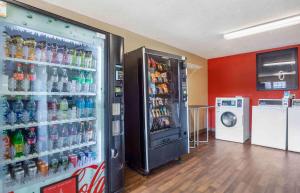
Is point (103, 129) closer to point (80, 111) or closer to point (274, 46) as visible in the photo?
point (80, 111)

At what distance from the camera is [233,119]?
14.2 ft

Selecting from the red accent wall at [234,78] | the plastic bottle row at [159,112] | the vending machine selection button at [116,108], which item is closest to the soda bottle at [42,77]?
the vending machine selection button at [116,108]

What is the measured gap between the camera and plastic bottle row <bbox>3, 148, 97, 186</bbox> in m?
1.47

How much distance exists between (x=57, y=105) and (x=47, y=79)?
0.91ft

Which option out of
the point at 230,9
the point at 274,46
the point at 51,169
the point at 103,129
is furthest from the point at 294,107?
the point at 51,169

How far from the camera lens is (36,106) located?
1651 millimetres

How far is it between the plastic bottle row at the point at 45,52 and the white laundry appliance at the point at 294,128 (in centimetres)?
396

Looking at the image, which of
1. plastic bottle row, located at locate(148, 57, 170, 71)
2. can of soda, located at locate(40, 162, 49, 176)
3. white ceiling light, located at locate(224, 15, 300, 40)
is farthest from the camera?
plastic bottle row, located at locate(148, 57, 170, 71)

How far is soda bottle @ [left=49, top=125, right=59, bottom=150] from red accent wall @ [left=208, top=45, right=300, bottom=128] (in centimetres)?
458

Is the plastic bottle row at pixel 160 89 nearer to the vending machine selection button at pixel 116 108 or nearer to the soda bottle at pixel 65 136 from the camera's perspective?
the vending machine selection button at pixel 116 108

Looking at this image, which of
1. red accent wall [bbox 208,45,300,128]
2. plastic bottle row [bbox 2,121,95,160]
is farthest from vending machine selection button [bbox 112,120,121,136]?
red accent wall [bbox 208,45,300,128]

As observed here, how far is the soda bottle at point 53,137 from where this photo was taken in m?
1.71

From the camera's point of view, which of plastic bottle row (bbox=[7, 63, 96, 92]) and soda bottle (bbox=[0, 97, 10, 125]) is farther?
plastic bottle row (bbox=[7, 63, 96, 92])

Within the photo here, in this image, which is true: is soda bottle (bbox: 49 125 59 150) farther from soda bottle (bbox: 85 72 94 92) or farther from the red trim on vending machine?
soda bottle (bbox: 85 72 94 92)
